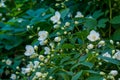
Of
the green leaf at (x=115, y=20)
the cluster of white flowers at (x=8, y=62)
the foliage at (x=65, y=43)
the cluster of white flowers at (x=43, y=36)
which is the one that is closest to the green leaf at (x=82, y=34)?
the foliage at (x=65, y=43)

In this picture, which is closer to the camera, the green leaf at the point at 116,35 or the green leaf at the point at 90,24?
the green leaf at the point at 90,24

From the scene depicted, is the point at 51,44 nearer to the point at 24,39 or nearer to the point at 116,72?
the point at 116,72

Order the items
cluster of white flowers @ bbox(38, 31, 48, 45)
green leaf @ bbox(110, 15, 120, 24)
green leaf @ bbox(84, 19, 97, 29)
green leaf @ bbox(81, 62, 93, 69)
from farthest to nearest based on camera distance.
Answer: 1. green leaf @ bbox(110, 15, 120, 24)
2. green leaf @ bbox(84, 19, 97, 29)
3. cluster of white flowers @ bbox(38, 31, 48, 45)
4. green leaf @ bbox(81, 62, 93, 69)

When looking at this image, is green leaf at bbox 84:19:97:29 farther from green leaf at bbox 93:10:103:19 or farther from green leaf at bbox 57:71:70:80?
green leaf at bbox 57:71:70:80

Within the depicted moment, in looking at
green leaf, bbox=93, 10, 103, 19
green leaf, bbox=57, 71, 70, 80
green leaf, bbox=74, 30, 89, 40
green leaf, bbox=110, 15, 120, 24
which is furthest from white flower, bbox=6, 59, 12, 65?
green leaf, bbox=57, 71, 70, 80

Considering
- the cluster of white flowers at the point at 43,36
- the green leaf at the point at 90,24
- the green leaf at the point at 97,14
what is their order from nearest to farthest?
the cluster of white flowers at the point at 43,36 → the green leaf at the point at 90,24 → the green leaf at the point at 97,14

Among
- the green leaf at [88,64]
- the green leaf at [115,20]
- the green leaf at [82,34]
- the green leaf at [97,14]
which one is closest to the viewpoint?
the green leaf at [88,64]

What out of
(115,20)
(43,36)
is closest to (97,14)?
(115,20)

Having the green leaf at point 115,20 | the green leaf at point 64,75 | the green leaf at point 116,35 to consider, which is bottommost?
the green leaf at point 64,75

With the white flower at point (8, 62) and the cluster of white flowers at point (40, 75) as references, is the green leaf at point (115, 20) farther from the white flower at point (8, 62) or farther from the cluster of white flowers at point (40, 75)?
the white flower at point (8, 62)

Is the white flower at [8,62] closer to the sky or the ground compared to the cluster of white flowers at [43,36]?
closer to the sky

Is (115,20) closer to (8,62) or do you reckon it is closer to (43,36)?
(43,36)

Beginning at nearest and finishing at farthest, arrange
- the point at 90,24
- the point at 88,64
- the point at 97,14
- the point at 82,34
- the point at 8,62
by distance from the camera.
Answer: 1. the point at 88,64
2. the point at 82,34
3. the point at 90,24
4. the point at 97,14
5. the point at 8,62

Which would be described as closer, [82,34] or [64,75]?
[64,75]
